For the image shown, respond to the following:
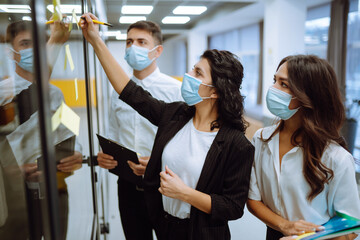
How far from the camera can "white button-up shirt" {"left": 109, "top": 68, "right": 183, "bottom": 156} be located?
5.82ft

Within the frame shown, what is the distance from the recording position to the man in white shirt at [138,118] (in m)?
1.73

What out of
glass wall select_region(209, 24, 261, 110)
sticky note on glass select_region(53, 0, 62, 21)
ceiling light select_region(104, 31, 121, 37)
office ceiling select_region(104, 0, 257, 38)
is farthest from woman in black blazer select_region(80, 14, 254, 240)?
glass wall select_region(209, 24, 261, 110)

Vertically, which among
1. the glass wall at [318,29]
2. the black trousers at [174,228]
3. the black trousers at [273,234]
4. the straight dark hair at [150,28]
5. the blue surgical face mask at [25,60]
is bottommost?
the black trousers at [273,234]

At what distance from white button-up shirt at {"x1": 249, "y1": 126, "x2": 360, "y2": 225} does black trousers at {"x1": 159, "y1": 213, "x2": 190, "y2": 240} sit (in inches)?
11.5

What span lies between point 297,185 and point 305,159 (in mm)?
100

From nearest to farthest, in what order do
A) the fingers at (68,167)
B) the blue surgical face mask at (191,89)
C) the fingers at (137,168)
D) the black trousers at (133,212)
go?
the fingers at (68,167) < the blue surgical face mask at (191,89) < the fingers at (137,168) < the black trousers at (133,212)

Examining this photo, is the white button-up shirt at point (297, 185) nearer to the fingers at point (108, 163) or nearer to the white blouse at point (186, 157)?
the white blouse at point (186, 157)

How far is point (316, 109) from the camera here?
1.11m

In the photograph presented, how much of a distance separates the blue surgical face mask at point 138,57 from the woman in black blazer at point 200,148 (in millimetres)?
501

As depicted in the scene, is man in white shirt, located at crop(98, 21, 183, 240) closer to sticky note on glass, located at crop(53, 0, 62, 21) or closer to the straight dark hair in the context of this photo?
the straight dark hair

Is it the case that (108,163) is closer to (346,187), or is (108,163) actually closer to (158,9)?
(346,187)

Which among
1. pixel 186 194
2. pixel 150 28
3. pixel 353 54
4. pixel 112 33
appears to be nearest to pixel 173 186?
pixel 186 194

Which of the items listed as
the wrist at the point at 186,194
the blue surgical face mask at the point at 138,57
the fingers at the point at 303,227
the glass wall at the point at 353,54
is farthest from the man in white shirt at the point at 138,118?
the glass wall at the point at 353,54

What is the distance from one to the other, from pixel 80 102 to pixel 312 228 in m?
1.11
